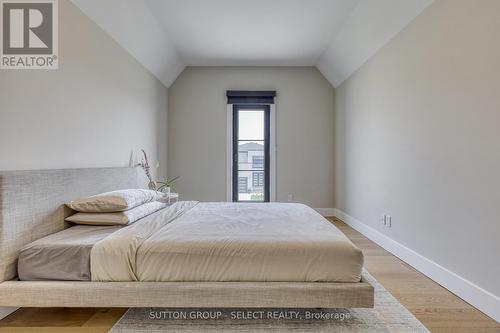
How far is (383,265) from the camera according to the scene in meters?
2.62

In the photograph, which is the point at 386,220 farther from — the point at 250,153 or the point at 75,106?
the point at 75,106

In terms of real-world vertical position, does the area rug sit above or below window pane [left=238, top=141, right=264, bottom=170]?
below

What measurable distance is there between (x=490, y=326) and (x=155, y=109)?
434 cm

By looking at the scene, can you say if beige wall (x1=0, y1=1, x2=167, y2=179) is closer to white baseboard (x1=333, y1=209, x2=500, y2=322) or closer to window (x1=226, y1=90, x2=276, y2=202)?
window (x1=226, y1=90, x2=276, y2=202)

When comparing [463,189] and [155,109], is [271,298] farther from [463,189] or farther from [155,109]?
[155,109]

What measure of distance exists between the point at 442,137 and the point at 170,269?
230 cm

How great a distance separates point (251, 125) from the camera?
4957mm

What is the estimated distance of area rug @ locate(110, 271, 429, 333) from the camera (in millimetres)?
1605

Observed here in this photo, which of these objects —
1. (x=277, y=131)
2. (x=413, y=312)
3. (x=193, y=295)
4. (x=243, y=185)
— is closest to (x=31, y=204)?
(x=193, y=295)

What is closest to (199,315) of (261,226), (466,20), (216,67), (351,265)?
(261,226)

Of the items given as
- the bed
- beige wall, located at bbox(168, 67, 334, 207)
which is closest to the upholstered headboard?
the bed

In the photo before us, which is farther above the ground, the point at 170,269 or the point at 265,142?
the point at 265,142

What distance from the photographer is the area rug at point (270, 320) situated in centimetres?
161

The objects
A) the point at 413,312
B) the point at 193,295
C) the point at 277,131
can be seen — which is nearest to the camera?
the point at 193,295
